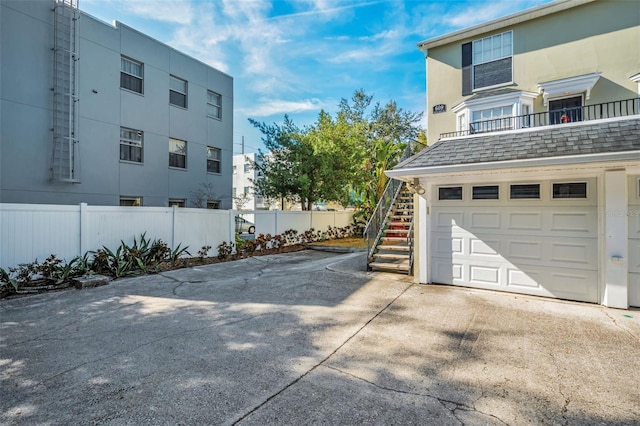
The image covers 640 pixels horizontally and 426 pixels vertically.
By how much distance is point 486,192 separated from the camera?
267 inches

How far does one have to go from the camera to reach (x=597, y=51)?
25.5 feet

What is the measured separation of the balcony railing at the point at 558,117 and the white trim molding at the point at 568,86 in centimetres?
38

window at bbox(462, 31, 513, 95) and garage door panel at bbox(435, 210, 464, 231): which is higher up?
window at bbox(462, 31, 513, 95)

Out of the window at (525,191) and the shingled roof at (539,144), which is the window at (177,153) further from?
the window at (525,191)

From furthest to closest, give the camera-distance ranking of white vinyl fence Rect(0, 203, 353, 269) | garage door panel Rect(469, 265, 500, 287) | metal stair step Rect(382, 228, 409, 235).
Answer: metal stair step Rect(382, 228, 409, 235)
white vinyl fence Rect(0, 203, 353, 269)
garage door panel Rect(469, 265, 500, 287)

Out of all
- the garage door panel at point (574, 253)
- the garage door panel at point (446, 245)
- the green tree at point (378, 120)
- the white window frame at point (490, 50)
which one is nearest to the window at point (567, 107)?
the white window frame at point (490, 50)

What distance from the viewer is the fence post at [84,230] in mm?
7766

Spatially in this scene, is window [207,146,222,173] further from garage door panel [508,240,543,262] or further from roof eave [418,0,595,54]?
garage door panel [508,240,543,262]

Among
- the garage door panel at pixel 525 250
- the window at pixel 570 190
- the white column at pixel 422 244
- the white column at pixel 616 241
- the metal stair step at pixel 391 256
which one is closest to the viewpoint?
the white column at pixel 616 241

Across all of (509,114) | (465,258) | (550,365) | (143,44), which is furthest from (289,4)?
(550,365)

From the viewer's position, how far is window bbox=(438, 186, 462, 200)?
7062mm

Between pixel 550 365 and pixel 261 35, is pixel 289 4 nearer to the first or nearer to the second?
pixel 261 35

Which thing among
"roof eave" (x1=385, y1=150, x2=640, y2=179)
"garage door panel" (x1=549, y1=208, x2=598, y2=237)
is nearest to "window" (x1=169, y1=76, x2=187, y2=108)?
"roof eave" (x1=385, y1=150, x2=640, y2=179)

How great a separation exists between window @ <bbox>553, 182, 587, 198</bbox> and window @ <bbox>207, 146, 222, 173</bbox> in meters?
13.2
